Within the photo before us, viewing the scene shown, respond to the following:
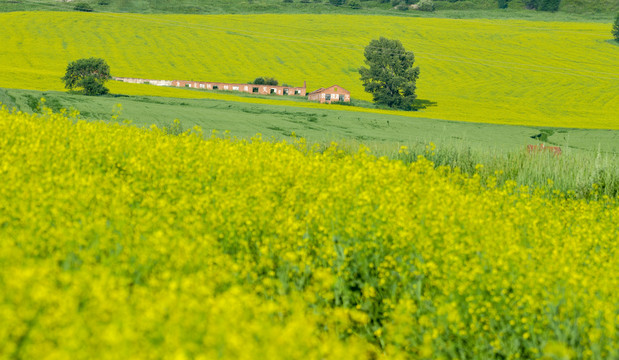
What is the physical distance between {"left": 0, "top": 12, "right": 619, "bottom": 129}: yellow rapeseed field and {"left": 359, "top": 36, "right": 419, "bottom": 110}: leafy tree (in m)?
2.66

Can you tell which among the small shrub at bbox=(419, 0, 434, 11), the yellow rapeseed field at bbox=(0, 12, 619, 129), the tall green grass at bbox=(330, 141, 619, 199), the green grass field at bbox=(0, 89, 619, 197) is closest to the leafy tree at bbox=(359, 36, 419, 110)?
the yellow rapeseed field at bbox=(0, 12, 619, 129)

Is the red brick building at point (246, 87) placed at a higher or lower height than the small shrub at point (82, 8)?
lower

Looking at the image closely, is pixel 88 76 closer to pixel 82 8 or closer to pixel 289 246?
pixel 289 246

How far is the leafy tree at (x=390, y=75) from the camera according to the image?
55.7m

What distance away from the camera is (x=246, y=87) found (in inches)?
2274

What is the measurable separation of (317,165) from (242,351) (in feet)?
17.9

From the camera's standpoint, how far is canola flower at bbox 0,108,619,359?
3.05m

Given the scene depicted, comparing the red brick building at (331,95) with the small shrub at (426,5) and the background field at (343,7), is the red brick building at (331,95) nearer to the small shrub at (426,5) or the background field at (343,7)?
the background field at (343,7)

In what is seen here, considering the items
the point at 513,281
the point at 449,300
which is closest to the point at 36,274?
the point at 449,300

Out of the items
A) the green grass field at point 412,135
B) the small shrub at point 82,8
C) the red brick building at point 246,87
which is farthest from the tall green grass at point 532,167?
the small shrub at point 82,8

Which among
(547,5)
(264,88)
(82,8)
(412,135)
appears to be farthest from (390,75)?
(547,5)

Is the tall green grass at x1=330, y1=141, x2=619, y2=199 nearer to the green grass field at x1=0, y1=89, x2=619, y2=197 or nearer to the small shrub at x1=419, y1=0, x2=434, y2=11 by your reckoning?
the green grass field at x1=0, y1=89, x2=619, y2=197

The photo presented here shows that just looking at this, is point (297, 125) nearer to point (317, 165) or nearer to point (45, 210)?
point (317, 165)

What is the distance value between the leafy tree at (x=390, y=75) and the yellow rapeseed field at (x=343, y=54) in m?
2.66
